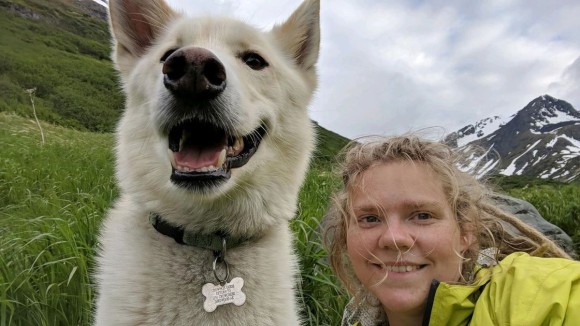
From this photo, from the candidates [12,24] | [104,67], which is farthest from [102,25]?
[104,67]

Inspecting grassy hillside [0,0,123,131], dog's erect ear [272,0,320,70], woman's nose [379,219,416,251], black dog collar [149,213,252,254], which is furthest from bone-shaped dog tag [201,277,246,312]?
grassy hillside [0,0,123,131]

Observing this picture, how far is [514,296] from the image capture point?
1639 mm

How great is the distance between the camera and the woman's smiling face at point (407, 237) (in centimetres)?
205

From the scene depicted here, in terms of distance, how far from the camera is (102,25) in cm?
9075

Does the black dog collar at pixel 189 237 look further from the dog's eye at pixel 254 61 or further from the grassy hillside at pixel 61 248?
the dog's eye at pixel 254 61

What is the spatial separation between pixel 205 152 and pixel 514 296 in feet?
4.60

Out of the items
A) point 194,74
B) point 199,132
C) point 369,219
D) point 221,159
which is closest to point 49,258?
point 199,132

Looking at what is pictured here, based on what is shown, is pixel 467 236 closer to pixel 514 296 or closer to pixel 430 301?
pixel 430 301

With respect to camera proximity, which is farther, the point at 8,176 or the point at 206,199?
the point at 8,176

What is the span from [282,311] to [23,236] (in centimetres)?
198

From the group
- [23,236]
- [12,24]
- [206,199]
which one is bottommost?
[12,24]

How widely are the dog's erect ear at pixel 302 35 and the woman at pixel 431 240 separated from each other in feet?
2.91

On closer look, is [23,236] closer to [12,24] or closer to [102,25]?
[12,24]

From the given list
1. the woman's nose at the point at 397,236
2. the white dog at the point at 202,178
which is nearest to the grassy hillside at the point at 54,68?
the white dog at the point at 202,178
